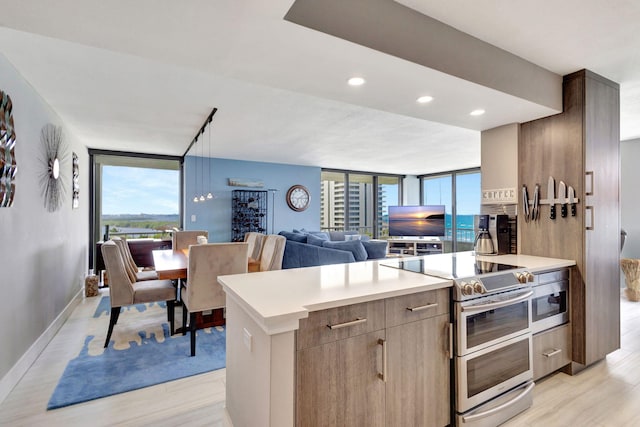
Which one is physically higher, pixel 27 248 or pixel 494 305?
pixel 27 248

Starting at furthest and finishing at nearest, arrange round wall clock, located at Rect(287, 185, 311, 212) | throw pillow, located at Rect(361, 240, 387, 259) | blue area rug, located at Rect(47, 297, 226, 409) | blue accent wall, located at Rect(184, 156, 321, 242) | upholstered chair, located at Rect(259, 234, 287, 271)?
round wall clock, located at Rect(287, 185, 311, 212)
blue accent wall, located at Rect(184, 156, 321, 242)
throw pillow, located at Rect(361, 240, 387, 259)
upholstered chair, located at Rect(259, 234, 287, 271)
blue area rug, located at Rect(47, 297, 226, 409)

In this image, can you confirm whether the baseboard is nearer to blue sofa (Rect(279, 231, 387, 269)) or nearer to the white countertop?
the white countertop

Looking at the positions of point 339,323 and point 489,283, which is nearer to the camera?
point 339,323

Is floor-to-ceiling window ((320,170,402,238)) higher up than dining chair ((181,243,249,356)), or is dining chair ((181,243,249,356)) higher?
floor-to-ceiling window ((320,170,402,238))

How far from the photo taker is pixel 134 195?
6082 mm

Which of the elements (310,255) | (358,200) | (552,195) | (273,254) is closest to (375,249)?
(310,255)

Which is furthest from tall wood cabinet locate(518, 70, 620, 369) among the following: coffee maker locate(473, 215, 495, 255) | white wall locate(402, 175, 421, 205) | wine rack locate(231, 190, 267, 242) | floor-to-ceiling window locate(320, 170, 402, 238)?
white wall locate(402, 175, 421, 205)

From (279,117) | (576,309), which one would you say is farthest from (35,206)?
(576,309)

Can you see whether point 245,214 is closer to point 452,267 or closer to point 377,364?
point 452,267

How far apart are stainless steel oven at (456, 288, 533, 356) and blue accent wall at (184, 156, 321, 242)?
5.45 metres

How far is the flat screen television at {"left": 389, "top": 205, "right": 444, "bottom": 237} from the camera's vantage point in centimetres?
770

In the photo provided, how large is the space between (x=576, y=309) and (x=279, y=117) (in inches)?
134

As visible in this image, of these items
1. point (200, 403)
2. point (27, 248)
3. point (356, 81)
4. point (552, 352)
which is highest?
point (356, 81)

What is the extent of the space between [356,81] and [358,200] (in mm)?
6466
